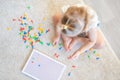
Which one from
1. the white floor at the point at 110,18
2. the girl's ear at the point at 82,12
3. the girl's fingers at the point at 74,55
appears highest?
the girl's ear at the point at 82,12

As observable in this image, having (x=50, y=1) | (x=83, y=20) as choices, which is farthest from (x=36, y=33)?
(x=83, y=20)

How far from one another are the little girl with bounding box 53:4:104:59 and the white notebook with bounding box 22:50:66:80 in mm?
114

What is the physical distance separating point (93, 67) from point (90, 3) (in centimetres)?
48

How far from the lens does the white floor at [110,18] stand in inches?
56.2

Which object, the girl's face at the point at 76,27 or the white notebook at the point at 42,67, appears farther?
the white notebook at the point at 42,67

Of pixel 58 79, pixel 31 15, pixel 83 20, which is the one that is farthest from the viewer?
pixel 31 15

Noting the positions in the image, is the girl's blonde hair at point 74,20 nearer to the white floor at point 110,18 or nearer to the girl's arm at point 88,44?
the girl's arm at point 88,44

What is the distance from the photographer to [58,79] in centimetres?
130

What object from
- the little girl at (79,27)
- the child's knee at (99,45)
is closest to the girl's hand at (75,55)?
the little girl at (79,27)

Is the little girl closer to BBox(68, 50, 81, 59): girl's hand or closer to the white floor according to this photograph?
BBox(68, 50, 81, 59): girl's hand

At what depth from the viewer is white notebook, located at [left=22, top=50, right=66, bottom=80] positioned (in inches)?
51.3

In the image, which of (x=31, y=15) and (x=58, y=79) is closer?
(x=58, y=79)

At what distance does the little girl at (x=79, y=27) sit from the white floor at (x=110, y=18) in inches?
4.3

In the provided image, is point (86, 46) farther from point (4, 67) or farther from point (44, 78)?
point (4, 67)
